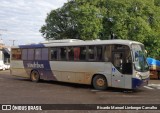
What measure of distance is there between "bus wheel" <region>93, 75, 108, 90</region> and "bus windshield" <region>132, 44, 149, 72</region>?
2225 millimetres

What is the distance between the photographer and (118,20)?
37.6 m

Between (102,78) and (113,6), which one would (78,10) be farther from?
(102,78)

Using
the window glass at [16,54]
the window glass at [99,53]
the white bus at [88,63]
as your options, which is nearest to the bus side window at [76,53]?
the white bus at [88,63]

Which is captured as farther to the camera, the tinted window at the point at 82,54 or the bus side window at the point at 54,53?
the bus side window at the point at 54,53

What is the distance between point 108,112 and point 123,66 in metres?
6.50

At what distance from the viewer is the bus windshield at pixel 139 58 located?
16.9 m

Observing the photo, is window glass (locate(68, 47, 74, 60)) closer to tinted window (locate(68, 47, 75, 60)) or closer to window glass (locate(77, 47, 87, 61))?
tinted window (locate(68, 47, 75, 60))

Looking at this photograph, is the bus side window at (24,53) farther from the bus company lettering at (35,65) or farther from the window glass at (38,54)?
the window glass at (38,54)

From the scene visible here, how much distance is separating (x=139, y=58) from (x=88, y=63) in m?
3.15

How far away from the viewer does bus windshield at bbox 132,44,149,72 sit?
55.6 ft

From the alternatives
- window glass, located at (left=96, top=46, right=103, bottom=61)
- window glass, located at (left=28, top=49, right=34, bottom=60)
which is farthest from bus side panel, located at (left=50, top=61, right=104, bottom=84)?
window glass, located at (left=28, top=49, right=34, bottom=60)

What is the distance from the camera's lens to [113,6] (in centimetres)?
3875

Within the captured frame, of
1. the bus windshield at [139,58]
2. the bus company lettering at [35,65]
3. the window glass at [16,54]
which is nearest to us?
the bus windshield at [139,58]

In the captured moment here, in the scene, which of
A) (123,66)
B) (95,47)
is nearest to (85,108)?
(123,66)
